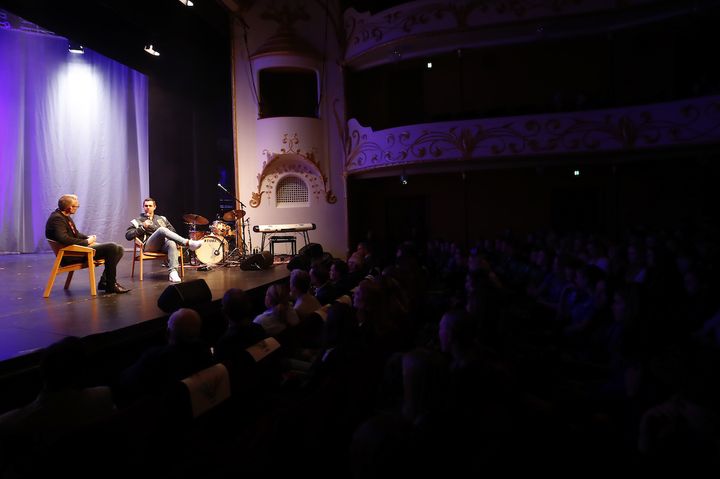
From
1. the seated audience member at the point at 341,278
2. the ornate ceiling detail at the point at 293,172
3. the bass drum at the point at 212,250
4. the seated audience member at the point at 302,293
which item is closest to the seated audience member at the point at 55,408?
the seated audience member at the point at 302,293

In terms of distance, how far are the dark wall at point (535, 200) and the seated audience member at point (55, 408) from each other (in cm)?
908

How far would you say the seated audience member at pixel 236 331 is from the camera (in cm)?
256

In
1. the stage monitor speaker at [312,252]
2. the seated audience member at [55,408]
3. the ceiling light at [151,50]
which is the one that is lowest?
the seated audience member at [55,408]

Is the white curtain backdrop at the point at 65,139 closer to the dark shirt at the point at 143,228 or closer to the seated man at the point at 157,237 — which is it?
the dark shirt at the point at 143,228

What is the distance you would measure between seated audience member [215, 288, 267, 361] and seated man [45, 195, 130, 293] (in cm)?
295

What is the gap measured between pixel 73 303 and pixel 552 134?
8331 millimetres

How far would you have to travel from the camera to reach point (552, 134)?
904 centimetres

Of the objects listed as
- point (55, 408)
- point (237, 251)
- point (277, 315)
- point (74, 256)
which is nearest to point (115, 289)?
point (74, 256)

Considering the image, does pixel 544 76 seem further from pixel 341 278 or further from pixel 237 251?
pixel 341 278

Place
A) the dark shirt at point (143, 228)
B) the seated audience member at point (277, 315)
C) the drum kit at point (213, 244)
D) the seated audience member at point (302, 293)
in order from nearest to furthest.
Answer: the seated audience member at point (277, 315)
the seated audience member at point (302, 293)
the dark shirt at point (143, 228)
the drum kit at point (213, 244)

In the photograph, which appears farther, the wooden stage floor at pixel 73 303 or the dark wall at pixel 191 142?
the dark wall at pixel 191 142

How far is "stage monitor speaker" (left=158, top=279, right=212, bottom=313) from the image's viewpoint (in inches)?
156

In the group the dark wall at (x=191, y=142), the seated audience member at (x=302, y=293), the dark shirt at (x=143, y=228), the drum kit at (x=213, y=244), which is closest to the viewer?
the seated audience member at (x=302, y=293)

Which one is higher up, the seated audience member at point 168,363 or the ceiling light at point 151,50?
the ceiling light at point 151,50
